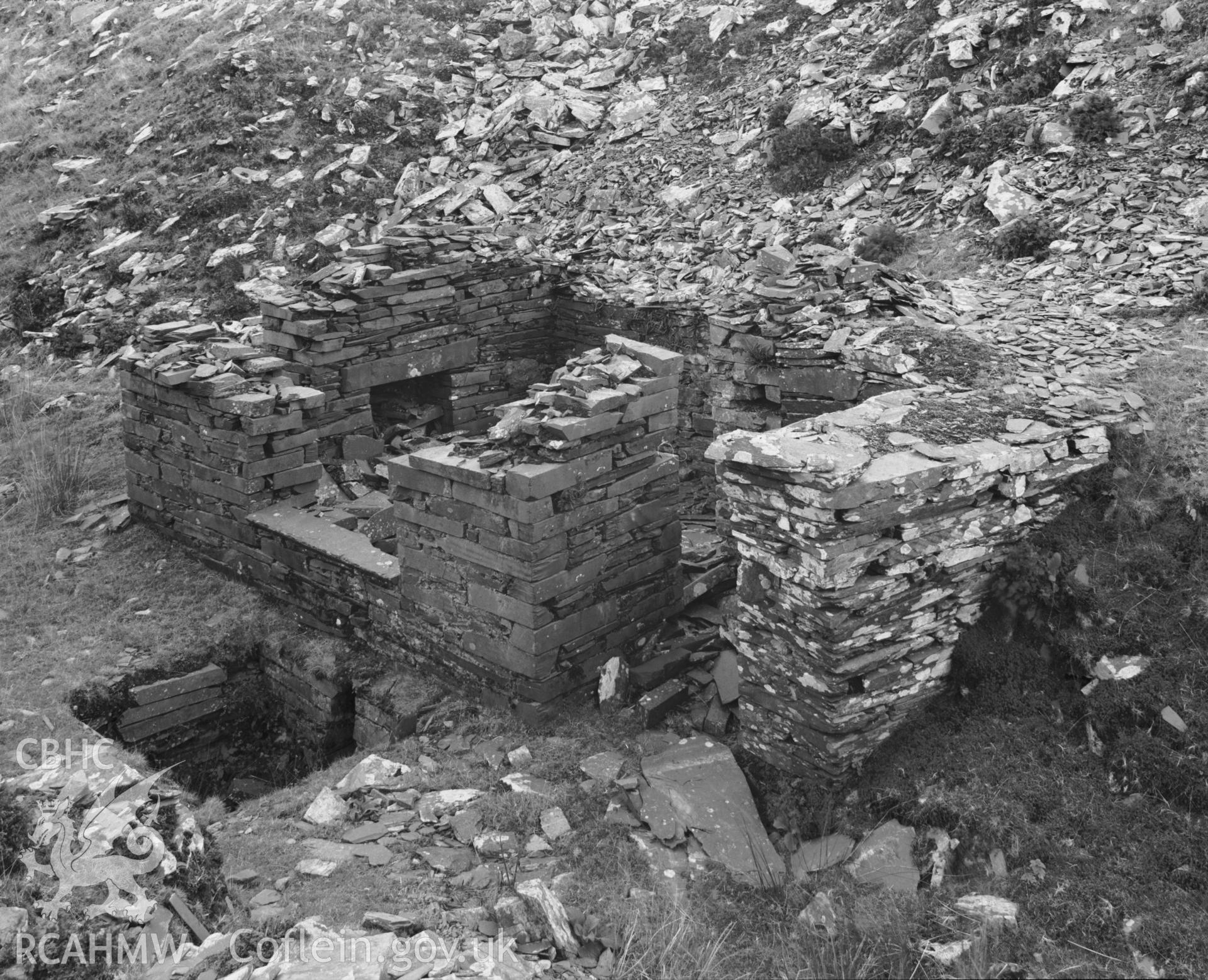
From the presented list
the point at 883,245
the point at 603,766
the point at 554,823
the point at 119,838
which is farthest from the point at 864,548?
the point at 883,245

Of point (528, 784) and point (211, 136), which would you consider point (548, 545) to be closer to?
point (528, 784)

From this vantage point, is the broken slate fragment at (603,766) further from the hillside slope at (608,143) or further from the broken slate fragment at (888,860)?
the hillside slope at (608,143)

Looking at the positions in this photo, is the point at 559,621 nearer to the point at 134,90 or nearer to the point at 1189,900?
the point at 1189,900

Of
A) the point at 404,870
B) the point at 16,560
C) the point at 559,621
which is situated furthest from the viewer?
the point at 16,560

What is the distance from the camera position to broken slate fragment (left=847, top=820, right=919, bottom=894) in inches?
196

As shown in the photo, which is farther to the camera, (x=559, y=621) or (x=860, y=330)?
(x=860, y=330)

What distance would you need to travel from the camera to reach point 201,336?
34.3ft

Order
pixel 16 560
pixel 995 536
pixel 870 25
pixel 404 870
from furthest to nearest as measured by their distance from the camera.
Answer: pixel 870 25 → pixel 16 560 → pixel 995 536 → pixel 404 870

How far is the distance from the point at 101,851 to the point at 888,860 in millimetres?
4327

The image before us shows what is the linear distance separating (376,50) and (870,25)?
31.6 feet

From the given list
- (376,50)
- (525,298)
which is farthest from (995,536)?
(376,50)

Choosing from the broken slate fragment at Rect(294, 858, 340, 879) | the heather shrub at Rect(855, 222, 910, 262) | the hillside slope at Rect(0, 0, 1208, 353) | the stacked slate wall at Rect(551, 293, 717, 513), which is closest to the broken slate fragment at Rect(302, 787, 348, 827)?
the broken slate fragment at Rect(294, 858, 340, 879)

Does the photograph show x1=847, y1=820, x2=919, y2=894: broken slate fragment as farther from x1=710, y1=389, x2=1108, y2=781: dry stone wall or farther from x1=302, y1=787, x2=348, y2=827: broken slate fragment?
x1=302, y1=787, x2=348, y2=827: broken slate fragment

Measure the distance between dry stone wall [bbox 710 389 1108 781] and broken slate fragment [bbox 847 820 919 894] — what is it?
546mm
